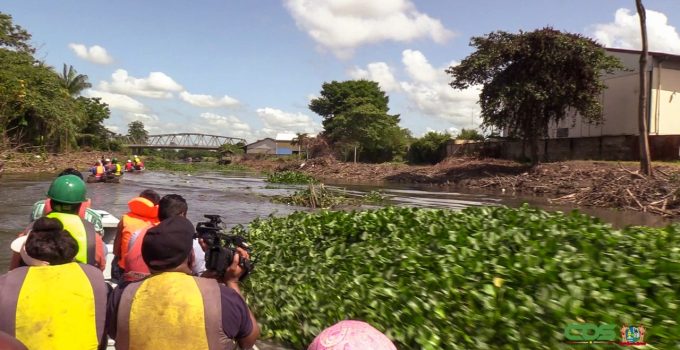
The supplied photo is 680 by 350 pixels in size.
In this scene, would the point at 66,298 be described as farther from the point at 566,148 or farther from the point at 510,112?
the point at 566,148

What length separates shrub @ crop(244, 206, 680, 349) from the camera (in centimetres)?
400

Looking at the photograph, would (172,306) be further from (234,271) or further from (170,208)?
(170,208)

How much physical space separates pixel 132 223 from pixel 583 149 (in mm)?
37861

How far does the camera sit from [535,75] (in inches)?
1280

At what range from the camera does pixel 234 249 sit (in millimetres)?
3480

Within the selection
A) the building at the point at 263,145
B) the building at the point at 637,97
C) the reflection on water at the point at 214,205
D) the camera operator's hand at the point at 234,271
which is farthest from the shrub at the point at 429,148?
the building at the point at 263,145

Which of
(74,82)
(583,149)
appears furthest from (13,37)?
(583,149)

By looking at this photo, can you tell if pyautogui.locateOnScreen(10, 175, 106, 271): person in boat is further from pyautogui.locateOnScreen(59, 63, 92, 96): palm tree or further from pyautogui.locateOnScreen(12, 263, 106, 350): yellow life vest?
pyautogui.locateOnScreen(59, 63, 92, 96): palm tree

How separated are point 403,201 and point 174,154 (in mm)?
144728

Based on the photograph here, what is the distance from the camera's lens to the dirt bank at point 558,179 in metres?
21.2

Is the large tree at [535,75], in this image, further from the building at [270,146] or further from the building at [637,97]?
the building at [270,146]

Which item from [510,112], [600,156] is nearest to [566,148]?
[600,156]

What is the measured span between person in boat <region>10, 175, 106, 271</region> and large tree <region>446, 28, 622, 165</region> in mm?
31112

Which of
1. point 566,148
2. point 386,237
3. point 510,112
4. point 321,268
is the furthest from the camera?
point 566,148
